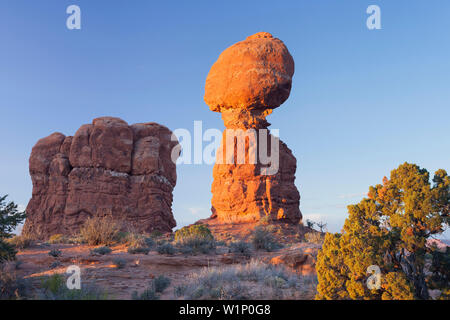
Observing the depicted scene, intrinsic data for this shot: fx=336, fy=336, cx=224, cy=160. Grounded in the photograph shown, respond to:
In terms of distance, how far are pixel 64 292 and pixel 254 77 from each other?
1830 cm

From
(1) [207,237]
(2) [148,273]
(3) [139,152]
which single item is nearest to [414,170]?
(2) [148,273]

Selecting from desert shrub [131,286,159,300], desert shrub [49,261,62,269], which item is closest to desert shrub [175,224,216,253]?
desert shrub [49,261,62,269]

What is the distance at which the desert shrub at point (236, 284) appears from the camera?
20.9 ft

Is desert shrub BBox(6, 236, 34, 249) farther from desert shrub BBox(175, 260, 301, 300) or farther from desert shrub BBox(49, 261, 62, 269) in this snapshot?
desert shrub BBox(175, 260, 301, 300)

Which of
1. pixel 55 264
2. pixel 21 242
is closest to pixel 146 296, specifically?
pixel 55 264

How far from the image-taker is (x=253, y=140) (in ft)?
70.7

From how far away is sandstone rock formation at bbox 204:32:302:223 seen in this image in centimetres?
2103

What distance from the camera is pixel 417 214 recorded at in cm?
588

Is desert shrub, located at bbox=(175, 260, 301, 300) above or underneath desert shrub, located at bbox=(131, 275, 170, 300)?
above

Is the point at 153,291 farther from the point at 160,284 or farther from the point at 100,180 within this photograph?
the point at 100,180

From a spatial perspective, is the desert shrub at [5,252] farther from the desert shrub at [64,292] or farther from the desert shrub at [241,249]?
the desert shrub at [241,249]

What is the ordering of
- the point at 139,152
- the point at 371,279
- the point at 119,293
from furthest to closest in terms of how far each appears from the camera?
the point at 139,152 < the point at 119,293 < the point at 371,279
